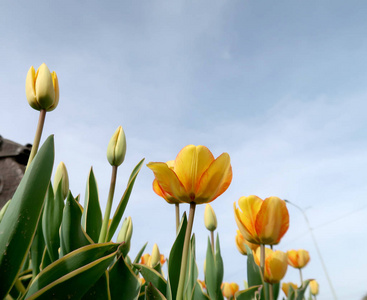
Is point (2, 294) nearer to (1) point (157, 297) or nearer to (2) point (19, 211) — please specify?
(2) point (19, 211)

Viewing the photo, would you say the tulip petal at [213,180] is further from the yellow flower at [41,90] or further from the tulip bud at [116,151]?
the yellow flower at [41,90]

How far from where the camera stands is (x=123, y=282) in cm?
90

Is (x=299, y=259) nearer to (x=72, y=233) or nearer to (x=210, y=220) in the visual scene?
(x=210, y=220)

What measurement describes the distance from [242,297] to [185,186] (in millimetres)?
603

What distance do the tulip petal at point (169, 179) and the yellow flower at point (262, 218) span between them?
17.8 inches

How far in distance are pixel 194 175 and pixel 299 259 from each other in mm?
2354

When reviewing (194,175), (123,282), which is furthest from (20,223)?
(194,175)

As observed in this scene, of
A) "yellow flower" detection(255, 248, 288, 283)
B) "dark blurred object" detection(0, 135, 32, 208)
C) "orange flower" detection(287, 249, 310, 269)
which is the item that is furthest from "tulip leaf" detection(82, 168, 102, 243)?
"dark blurred object" detection(0, 135, 32, 208)

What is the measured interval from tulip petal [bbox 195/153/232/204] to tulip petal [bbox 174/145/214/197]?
2cm

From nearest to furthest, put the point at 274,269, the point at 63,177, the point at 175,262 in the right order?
the point at 175,262
the point at 63,177
the point at 274,269

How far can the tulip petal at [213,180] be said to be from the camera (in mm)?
957

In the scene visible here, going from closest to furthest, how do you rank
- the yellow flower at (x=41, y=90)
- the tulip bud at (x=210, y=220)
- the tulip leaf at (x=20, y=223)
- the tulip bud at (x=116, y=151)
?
1. the tulip leaf at (x=20, y=223)
2. the yellow flower at (x=41, y=90)
3. the tulip bud at (x=116, y=151)
4. the tulip bud at (x=210, y=220)

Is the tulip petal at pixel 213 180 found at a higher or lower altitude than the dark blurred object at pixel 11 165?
lower

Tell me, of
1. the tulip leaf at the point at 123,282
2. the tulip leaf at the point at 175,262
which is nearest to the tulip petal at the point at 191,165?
the tulip leaf at the point at 175,262
